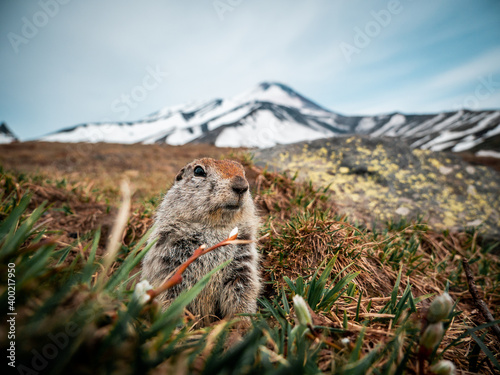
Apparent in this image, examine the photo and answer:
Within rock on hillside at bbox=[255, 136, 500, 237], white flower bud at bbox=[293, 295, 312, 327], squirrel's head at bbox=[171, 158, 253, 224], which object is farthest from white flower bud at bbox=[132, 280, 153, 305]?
rock on hillside at bbox=[255, 136, 500, 237]

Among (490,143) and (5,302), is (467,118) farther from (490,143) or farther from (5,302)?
(5,302)

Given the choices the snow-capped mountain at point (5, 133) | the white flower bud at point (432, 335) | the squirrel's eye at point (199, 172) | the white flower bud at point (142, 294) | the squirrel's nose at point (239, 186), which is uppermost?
the snow-capped mountain at point (5, 133)

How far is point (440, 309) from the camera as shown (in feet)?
3.17

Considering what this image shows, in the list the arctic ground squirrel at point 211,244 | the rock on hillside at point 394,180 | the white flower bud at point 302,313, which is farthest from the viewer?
the rock on hillside at point 394,180

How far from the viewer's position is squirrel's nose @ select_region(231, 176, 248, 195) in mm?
2219

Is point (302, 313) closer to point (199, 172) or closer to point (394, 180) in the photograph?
point (199, 172)

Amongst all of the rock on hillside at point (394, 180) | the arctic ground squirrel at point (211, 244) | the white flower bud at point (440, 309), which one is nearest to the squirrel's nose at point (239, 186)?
the arctic ground squirrel at point (211, 244)

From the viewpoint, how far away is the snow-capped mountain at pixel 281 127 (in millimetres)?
28328

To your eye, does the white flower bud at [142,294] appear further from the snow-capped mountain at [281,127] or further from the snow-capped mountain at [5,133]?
the snow-capped mountain at [5,133]

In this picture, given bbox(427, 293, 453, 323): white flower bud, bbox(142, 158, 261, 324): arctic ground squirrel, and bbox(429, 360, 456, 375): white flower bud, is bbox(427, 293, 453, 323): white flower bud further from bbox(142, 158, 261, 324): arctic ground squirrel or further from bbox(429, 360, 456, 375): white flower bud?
bbox(142, 158, 261, 324): arctic ground squirrel

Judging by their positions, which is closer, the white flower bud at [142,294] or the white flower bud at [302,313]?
the white flower bud at [142,294]

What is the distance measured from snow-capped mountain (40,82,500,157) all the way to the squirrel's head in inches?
725

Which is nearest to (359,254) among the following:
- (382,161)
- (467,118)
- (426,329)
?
(426,329)

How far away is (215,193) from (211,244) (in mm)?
460
